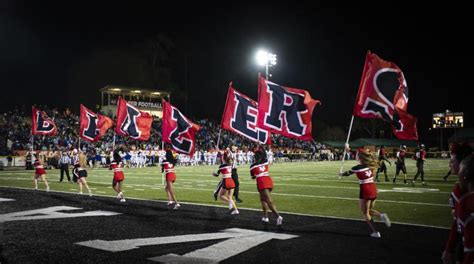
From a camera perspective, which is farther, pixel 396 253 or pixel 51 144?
pixel 51 144

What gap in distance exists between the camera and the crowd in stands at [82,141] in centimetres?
4341

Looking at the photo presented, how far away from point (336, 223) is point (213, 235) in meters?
3.24

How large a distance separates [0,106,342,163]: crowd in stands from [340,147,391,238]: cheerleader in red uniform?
27.1m

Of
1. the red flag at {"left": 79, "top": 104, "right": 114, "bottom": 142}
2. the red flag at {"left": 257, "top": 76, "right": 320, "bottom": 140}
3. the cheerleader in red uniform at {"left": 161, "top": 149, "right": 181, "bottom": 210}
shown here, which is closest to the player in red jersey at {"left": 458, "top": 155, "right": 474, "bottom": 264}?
the red flag at {"left": 257, "top": 76, "right": 320, "bottom": 140}

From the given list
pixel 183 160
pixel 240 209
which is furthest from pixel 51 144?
pixel 240 209

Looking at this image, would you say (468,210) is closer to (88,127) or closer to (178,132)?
(178,132)

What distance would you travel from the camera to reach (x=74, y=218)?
11.5 metres

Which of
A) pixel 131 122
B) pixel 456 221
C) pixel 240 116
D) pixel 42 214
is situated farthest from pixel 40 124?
pixel 456 221

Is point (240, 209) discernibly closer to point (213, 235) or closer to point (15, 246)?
point (213, 235)

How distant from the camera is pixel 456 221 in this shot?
4.02 meters

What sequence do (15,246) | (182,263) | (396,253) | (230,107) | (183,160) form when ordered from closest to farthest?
(182,263)
(396,253)
(15,246)
(230,107)
(183,160)

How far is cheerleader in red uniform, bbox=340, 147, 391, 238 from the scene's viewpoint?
9.02 metres

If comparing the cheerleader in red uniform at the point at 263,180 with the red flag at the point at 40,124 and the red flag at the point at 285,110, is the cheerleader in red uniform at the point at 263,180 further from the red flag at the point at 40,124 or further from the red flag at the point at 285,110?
the red flag at the point at 40,124

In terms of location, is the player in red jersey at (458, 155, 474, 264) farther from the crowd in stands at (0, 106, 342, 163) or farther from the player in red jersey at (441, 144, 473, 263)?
the crowd in stands at (0, 106, 342, 163)
